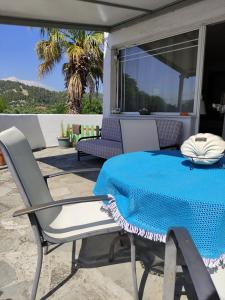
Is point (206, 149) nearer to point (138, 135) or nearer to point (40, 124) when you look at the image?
point (138, 135)

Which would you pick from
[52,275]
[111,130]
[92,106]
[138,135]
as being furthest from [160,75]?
[92,106]

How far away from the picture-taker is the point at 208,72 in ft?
27.1

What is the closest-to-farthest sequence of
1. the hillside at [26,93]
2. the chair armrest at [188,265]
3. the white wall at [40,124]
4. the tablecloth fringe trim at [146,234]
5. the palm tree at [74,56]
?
the chair armrest at [188,265] → the tablecloth fringe trim at [146,234] → the white wall at [40,124] → the palm tree at [74,56] → the hillside at [26,93]

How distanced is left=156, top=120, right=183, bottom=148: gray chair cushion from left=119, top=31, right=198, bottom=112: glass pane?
45cm

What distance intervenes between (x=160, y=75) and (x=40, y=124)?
379cm

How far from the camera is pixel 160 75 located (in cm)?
525

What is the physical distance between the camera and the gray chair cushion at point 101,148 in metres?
4.69

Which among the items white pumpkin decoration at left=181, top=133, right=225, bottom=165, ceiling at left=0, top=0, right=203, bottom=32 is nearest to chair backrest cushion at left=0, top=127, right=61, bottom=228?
white pumpkin decoration at left=181, top=133, right=225, bottom=165

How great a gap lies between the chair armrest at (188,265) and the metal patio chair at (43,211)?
587 millimetres

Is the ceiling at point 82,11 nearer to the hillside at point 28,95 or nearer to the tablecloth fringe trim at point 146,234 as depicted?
the tablecloth fringe trim at point 146,234

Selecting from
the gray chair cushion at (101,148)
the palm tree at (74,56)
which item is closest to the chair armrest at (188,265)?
the gray chair cushion at (101,148)

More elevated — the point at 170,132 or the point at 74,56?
the point at 74,56

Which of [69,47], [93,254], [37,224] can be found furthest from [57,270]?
[69,47]

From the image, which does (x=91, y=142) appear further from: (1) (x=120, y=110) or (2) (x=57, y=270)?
(2) (x=57, y=270)
